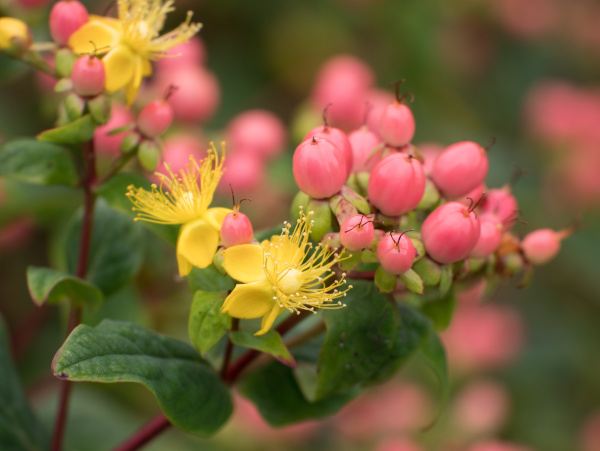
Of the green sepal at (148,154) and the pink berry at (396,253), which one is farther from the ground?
the pink berry at (396,253)

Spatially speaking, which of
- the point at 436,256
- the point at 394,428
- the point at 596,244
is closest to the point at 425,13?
the point at 596,244

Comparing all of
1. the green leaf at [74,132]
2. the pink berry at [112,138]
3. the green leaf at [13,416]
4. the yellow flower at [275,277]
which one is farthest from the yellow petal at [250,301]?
the pink berry at [112,138]

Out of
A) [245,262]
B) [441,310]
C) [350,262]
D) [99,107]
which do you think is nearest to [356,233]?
[350,262]

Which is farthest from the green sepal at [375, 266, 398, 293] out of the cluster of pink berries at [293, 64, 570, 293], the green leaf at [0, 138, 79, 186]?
the green leaf at [0, 138, 79, 186]

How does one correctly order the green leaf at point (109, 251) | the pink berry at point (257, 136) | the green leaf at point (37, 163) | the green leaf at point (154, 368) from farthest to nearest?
the pink berry at point (257, 136) < the green leaf at point (109, 251) < the green leaf at point (37, 163) < the green leaf at point (154, 368)

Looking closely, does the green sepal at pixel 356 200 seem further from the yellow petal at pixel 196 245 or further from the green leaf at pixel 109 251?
the green leaf at pixel 109 251

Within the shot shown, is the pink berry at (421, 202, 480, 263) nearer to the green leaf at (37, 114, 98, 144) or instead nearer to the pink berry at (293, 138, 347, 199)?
Answer: the pink berry at (293, 138, 347, 199)

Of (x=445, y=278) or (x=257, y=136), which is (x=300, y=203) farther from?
(x=257, y=136)
